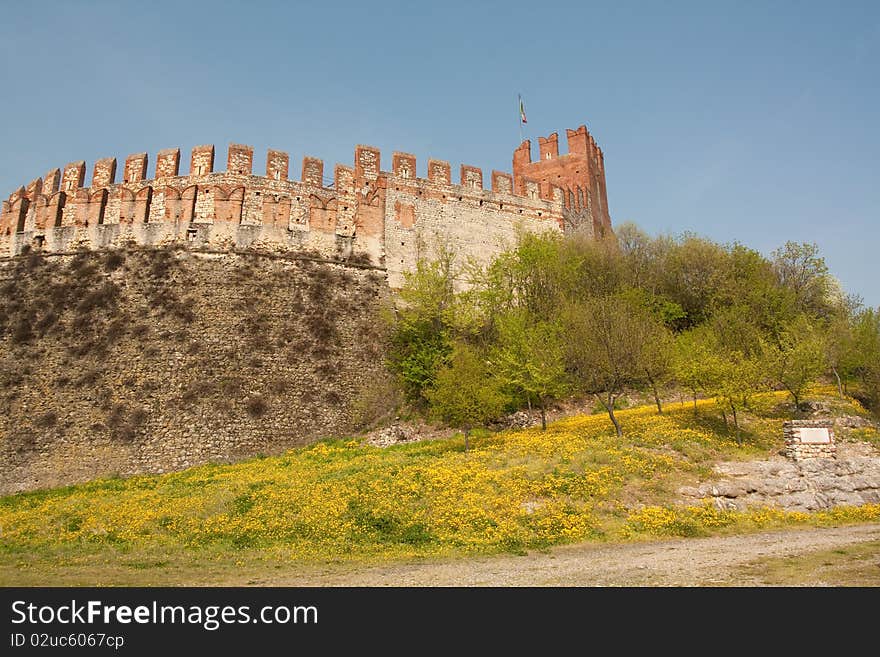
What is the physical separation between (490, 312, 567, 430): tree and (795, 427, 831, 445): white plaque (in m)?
9.18

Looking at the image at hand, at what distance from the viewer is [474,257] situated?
3559cm

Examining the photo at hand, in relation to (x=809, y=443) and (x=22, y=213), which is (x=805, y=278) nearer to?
(x=809, y=443)

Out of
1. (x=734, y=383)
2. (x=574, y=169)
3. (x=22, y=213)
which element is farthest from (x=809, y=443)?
(x=22, y=213)

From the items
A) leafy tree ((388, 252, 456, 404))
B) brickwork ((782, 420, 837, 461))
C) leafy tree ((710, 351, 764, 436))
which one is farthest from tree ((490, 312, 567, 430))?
brickwork ((782, 420, 837, 461))

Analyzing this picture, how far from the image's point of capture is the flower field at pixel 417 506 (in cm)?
A: 1385

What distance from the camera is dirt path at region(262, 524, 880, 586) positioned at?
977 cm

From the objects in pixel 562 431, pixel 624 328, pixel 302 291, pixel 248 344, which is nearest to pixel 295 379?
pixel 248 344

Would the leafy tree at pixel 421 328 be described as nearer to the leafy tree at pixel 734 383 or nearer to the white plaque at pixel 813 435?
the leafy tree at pixel 734 383

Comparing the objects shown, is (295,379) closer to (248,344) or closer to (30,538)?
(248,344)

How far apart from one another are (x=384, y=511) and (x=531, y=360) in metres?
12.3

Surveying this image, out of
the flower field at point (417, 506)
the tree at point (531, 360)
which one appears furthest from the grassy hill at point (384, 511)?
the tree at point (531, 360)

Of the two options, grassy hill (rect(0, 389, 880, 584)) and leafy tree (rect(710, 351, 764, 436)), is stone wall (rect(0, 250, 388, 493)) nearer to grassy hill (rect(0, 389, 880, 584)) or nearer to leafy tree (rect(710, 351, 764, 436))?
grassy hill (rect(0, 389, 880, 584))

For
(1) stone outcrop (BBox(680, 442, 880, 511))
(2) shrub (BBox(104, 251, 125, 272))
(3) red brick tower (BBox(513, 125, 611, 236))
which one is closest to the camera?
(1) stone outcrop (BBox(680, 442, 880, 511))

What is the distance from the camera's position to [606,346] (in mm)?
24047
